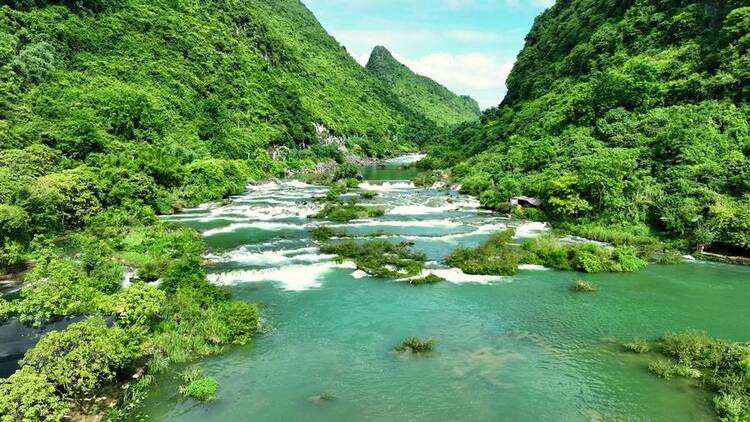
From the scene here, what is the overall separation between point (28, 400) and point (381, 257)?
26.4 metres

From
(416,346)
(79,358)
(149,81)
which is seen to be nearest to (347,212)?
(416,346)

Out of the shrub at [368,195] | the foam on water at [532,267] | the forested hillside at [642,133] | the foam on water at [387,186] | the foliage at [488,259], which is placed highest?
the forested hillside at [642,133]

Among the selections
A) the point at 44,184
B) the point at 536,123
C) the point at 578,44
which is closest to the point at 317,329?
the point at 44,184

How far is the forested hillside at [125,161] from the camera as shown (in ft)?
68.2

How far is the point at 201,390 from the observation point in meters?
19.8

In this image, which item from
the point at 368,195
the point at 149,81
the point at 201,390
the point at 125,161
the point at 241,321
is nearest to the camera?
the point at 201,390

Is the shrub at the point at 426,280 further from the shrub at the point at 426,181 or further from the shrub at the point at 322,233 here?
the shrub at the point at 426,181

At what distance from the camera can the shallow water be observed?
63.3 ft

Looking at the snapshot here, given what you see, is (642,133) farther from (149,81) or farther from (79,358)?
(149,81)

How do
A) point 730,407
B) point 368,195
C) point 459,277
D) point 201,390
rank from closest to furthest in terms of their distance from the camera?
point 730,407 → point 201,390 → point 459,277 → point 368,195

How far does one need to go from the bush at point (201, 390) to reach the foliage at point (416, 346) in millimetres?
9316

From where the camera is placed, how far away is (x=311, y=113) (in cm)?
14575

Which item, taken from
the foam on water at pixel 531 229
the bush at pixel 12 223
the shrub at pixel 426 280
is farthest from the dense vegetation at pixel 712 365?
the bush at pixel 12 223

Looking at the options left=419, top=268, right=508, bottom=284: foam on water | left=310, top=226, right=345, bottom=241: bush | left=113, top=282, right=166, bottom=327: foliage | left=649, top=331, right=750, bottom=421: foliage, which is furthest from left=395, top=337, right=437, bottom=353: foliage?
left=310, top=226, right=345, bottom=241: bush
